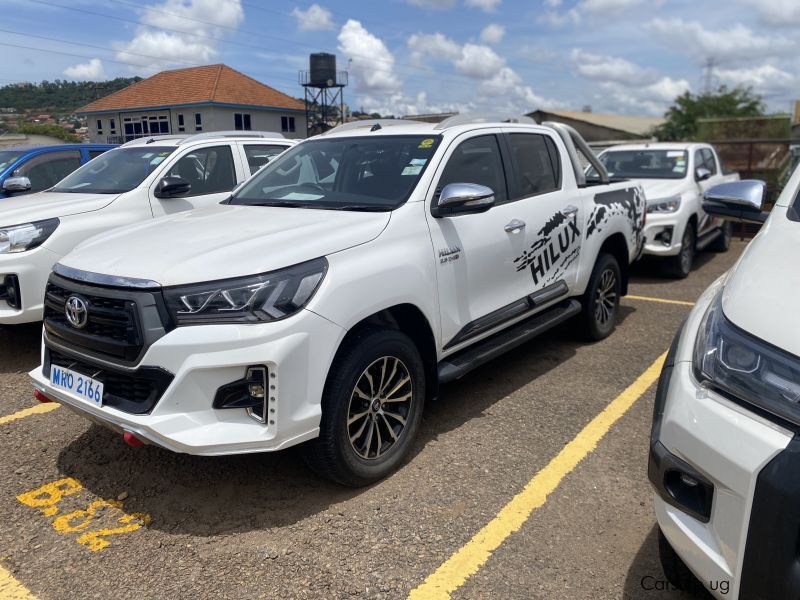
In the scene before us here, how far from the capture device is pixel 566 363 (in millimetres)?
5109

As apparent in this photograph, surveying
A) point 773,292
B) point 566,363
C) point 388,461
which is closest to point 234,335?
point 388,461

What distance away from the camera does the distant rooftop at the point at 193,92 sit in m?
41.6

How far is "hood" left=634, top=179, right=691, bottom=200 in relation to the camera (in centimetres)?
840

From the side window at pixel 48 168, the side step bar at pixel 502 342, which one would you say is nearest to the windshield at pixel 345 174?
the side step bar at pixel 502 342

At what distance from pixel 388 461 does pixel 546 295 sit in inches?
75.9

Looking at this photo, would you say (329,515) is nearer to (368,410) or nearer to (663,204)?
(368,410)

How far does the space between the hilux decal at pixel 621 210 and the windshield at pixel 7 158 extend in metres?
6.93

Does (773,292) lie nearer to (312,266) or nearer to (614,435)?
(312,266)

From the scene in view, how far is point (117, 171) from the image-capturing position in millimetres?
6258

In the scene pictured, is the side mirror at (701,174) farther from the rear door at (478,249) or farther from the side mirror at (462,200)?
the side mirror at (462,200)

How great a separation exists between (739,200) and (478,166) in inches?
62.2

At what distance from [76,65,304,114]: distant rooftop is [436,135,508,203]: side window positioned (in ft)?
129

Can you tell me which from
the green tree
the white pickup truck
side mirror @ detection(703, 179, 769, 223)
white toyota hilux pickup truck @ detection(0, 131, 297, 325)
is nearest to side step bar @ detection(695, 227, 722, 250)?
the white pickup truck

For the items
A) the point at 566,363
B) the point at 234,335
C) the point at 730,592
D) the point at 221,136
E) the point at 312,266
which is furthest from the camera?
the point at 221,136
